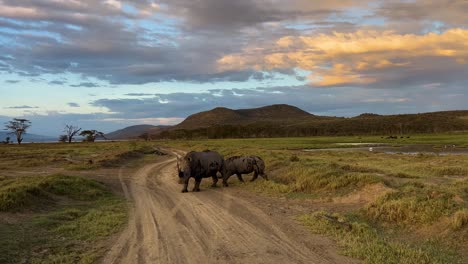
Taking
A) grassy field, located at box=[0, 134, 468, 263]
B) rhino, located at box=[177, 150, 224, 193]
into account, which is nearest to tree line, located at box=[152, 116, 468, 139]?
rhino, located at box=[177, 150, 224, 193]

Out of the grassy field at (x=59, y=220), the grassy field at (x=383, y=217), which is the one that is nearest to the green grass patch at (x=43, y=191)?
the grassy field at (x=59, y=220)

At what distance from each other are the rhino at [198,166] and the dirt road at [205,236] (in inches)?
114

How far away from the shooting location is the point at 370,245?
31.0 ft

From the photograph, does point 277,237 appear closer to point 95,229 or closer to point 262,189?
point 95,229

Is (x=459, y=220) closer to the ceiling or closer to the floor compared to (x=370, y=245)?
closer to the ceiling

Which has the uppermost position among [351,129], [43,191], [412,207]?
[351,129]

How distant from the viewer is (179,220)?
42.4 ft

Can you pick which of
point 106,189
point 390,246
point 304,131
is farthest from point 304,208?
point 304,131

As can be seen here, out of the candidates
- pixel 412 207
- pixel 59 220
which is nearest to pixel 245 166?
pixel 412 207

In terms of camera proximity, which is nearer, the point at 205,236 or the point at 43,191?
the point at 205,236

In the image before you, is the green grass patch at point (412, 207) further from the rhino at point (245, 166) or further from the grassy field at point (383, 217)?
the rhino at point (245, 166)

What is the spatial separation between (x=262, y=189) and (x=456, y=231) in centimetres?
1052

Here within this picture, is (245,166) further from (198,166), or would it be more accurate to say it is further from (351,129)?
(351,129)

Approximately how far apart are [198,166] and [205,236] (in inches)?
401
